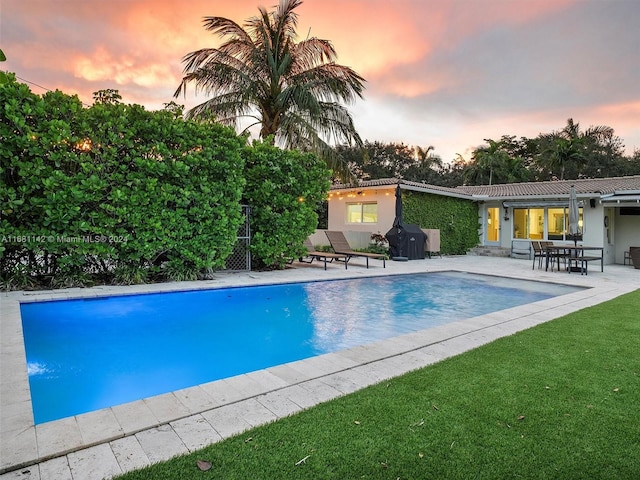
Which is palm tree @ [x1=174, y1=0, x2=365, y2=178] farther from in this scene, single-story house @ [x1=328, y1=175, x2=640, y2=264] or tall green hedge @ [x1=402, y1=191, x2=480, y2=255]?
tall green hedge @ [x1=402, y1=191, x2=480, y2=255]

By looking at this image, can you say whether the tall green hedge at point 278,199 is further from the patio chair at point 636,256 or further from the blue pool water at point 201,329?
the patio chair at point 636,256

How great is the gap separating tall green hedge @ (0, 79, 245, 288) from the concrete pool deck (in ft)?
8.07

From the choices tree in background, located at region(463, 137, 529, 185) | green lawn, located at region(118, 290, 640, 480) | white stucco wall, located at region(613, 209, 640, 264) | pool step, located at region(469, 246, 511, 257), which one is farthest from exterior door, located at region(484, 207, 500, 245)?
green lawn, located at region(118, 290, 640, 480)

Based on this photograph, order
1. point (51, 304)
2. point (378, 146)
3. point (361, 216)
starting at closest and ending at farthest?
point (51, 304), point (361, 216), point (378, 146)

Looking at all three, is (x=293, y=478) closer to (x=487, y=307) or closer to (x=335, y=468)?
(x=335, y=468)

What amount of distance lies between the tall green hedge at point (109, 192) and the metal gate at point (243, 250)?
4.69ft

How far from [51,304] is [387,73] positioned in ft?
49.2

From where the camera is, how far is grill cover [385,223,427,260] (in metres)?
16.6

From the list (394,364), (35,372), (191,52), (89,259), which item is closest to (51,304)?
(89,259)

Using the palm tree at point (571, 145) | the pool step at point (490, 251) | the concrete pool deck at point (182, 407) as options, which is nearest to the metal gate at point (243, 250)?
the concrete pool deck at point (182, 407)

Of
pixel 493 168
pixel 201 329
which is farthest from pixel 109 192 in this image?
pixel 493 168

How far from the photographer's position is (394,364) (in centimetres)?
415

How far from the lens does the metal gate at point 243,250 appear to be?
12.1 m

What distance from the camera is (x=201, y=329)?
6629mm
